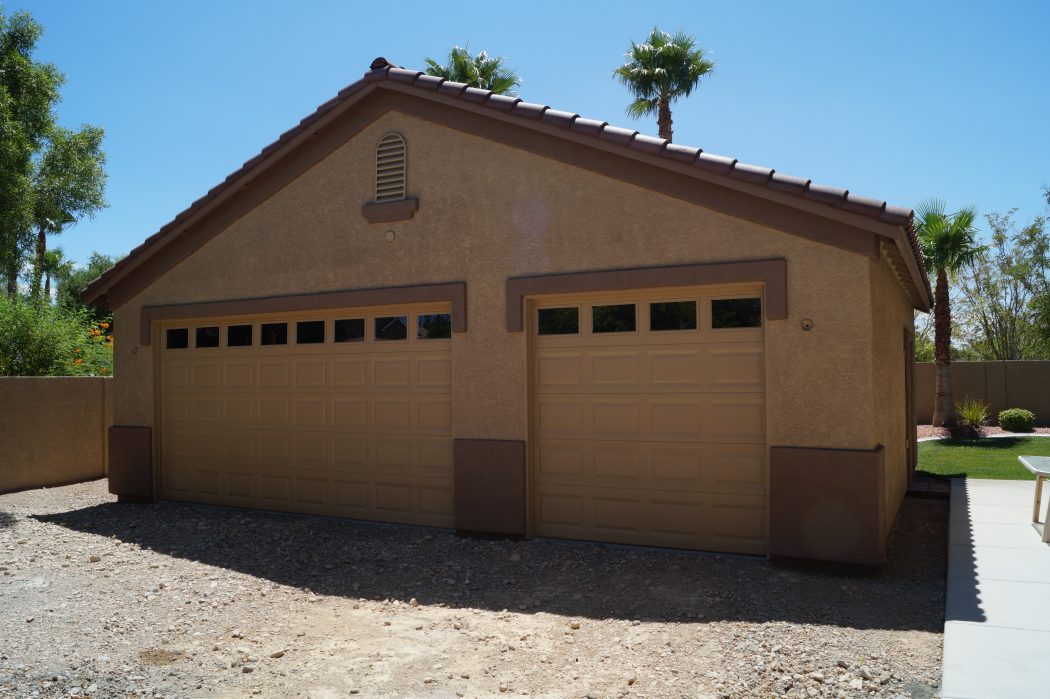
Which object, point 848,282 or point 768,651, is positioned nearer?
point 768,651

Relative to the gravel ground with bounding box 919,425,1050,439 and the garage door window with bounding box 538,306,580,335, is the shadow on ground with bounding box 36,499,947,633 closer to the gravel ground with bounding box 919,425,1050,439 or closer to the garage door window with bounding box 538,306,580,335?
the garage door window with bounding box 538,306,580,335

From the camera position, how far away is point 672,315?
27.1 ft

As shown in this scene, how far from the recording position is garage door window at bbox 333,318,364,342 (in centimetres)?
1023

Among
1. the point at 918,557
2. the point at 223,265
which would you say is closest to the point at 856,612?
the point at 918,557

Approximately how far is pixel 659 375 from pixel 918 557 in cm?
322

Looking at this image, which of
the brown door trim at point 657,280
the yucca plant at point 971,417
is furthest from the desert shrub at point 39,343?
the yucca plant at point 971,417

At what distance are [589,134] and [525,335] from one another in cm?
228

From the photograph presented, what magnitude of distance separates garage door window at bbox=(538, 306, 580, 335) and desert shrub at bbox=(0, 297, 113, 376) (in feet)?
40.5

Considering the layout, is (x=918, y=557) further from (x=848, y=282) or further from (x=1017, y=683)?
(x=1017, y=683)

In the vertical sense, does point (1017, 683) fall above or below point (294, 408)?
below

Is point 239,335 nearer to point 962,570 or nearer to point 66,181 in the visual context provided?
point 962,570

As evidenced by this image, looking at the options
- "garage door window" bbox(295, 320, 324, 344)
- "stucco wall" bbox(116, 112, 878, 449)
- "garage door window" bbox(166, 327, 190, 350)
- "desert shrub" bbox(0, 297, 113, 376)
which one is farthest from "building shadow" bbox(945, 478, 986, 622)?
"desert shrub" bbox(0, 297, 113, 376)

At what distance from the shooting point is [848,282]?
23.9 ft

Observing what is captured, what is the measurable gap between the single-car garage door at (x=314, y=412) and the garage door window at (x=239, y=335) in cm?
1
